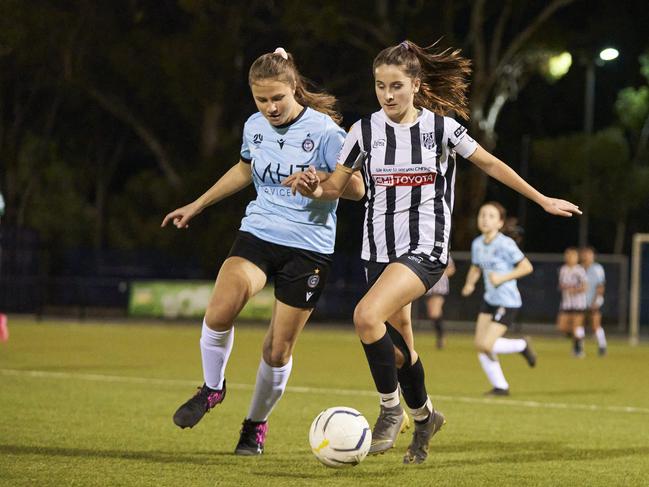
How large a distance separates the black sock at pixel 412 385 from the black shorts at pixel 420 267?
1.82 ft

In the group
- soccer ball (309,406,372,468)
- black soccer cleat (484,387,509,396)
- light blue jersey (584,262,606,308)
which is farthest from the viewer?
light blue jersey (584,262,606,308)

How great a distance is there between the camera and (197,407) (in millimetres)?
7086

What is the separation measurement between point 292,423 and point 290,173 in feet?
9.23

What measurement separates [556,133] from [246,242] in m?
38.3

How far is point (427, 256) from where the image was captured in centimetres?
700

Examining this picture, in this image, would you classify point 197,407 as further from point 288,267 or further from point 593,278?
point 593,278

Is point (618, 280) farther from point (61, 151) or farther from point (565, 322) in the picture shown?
point (61, 151)

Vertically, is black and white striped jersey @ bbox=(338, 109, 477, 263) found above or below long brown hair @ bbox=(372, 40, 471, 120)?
below

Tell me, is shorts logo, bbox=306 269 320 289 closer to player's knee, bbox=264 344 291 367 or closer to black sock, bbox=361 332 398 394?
player's knee, bbox=264 344 291 367

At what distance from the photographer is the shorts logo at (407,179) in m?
6.98

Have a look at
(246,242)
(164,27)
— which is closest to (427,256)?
(246,242)

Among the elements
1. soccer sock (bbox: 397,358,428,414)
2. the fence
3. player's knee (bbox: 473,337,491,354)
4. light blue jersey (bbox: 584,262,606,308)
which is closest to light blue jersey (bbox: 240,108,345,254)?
soccer sock (bbox: 397,358,428,414)

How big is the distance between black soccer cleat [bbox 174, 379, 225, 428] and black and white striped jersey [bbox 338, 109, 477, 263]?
127 cm

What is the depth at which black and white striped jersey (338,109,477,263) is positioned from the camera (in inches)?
275
